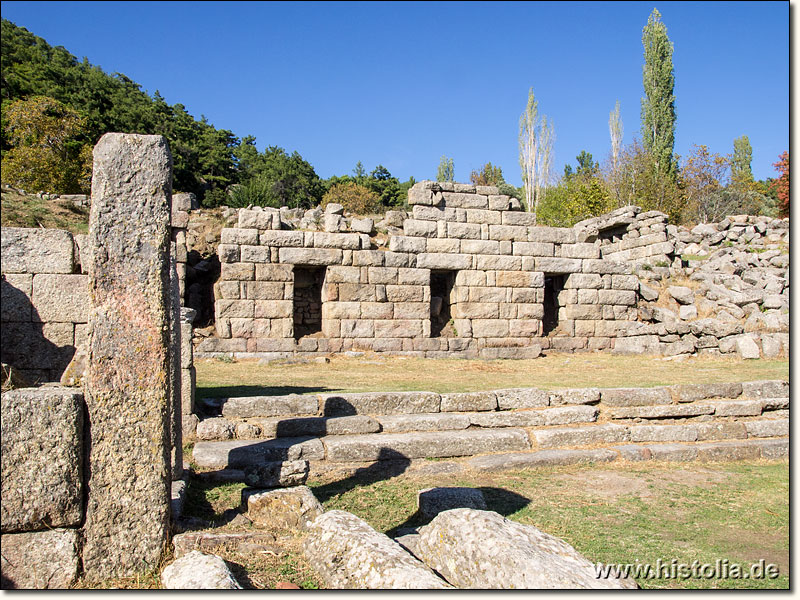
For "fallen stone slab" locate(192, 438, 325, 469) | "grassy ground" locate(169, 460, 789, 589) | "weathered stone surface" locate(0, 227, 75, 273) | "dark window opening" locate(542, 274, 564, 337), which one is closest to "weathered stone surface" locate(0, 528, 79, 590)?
"grassy ground" locate(169, 460, 789, 589)

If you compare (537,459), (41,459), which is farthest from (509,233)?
(41,459)

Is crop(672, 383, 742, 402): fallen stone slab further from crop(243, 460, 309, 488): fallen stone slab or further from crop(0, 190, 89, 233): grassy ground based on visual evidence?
crop(0, 190, 89, 233): grassy ground

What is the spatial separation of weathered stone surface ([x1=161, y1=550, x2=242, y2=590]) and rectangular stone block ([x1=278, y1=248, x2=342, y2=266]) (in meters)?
11.6

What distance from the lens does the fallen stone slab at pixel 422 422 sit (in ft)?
26.8

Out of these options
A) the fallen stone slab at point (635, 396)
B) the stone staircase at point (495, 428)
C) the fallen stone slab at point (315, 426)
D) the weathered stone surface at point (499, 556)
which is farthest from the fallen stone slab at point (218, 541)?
the fallen stone slab at point (635, 396)

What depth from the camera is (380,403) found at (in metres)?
8.62

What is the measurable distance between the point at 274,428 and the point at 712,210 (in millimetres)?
35685

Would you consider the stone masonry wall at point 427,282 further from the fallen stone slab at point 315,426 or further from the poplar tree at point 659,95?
the poplar tree at point 659,95

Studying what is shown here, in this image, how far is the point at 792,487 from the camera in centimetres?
547

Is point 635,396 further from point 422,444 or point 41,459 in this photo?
point 41,459

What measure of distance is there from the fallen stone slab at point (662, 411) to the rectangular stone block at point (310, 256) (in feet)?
26.9

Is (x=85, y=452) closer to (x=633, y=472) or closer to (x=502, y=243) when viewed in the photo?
(x=633, y=472)

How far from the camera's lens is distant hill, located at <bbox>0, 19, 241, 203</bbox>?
31203mm

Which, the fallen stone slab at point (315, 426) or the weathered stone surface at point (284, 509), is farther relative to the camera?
the fallen stone slab at point (315, 426)
